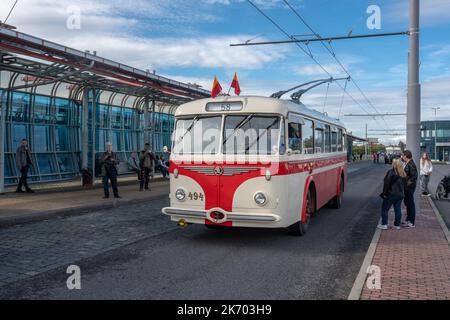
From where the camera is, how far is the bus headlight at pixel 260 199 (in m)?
7.72

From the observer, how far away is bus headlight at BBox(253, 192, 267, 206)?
772 cm

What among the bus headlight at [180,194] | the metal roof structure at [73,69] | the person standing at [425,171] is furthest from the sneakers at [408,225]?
the metal roof structure at [73,69]

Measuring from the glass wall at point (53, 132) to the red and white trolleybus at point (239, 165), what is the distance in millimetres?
10927

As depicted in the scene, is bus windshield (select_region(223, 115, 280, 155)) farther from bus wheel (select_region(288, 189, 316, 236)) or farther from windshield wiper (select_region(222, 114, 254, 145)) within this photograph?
bus wheel (select_region(288, 189, 316, 236))

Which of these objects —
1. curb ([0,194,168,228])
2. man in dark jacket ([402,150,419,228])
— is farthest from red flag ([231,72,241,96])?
curb ([0,194,168,228])

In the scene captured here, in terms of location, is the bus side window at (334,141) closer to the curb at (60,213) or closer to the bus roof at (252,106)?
the bus roof at (252,106)

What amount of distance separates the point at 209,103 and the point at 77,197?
7.44 m

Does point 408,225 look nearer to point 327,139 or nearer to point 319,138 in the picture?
point 319,138

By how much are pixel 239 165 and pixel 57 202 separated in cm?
706

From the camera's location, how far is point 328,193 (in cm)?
1194

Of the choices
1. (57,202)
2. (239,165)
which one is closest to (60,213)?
(57,202)

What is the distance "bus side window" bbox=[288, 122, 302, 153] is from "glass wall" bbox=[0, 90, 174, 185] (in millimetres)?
12164

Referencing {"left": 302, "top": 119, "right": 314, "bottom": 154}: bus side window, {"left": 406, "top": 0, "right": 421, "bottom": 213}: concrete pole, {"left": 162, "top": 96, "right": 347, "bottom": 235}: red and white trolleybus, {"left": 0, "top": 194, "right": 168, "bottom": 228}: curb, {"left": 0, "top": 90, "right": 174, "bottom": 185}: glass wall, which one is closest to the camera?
{"left": 162, "top": 96, "right": 347, "bottom": 235}: red and white trolleybus
